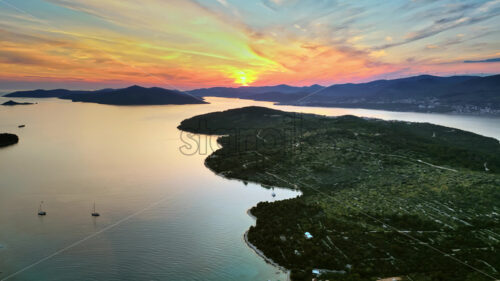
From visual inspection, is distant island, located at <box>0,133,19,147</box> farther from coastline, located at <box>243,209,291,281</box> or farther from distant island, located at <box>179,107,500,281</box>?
coastline, located at <box>243,209,291,281</box>

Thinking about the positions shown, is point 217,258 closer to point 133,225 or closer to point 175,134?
point 133,225

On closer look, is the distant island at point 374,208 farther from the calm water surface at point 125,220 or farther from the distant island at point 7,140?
the distant island at point 7,140

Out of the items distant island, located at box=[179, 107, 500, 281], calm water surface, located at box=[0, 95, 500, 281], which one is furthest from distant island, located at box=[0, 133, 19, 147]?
distant island, located at box=[179, 107, 500, 281]

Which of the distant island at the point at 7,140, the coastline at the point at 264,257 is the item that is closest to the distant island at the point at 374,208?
the coastline at the point at 264,257

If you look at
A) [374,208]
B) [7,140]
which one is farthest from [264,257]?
[7,140]

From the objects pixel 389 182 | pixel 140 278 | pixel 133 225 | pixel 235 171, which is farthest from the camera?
pixel 235 171

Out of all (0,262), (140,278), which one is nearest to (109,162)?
(0,262)

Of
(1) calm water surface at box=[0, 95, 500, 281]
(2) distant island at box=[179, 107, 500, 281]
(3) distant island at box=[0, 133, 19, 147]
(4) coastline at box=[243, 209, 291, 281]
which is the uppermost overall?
(2) distant island at box=[179, 107, 500, 281]

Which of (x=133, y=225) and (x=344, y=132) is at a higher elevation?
(x=344, y=132)
